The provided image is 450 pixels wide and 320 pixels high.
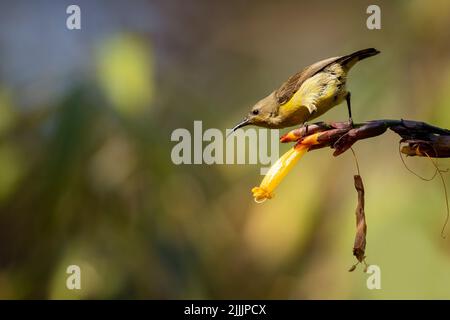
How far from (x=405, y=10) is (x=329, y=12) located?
0.29 meters

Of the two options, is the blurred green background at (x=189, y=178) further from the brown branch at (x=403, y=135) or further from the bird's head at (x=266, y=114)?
the brown branch at (x=403, y=135)

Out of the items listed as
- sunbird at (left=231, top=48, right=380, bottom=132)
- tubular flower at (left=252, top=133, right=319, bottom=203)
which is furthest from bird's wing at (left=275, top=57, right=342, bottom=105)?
tubular flower at (left=252, top=133, right=319, bottom=203)

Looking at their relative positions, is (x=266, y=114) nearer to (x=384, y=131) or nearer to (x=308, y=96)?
(x=308, y=96)

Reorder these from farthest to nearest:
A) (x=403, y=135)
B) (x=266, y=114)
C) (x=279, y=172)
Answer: (x=266, y=114)
(x=279, y=172)
(x=403, y=135)

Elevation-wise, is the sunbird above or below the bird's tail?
below

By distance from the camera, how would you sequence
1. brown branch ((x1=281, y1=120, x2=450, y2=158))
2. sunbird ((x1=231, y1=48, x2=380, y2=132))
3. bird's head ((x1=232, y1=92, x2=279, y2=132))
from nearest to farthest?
brown branch ((x1=281, y1=120, x2=450, y2=158))
sunbird ((x1=231, y1=48, x2=380, y2=132))
bird's head ((x1=232, y1=92, x2=279, y2=132))

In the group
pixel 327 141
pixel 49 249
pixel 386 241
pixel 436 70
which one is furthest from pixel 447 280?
pixel 49 249

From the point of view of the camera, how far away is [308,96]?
1.91 metres

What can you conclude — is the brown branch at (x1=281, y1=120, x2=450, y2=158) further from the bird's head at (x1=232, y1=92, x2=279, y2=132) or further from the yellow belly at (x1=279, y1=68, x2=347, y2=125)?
the bird's head at (x1=232, y1=92, x2=279, y2=132)

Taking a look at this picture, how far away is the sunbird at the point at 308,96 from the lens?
187cm

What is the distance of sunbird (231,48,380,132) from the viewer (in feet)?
6.12

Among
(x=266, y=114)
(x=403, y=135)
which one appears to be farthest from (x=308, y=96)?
(x=403, y=135)
